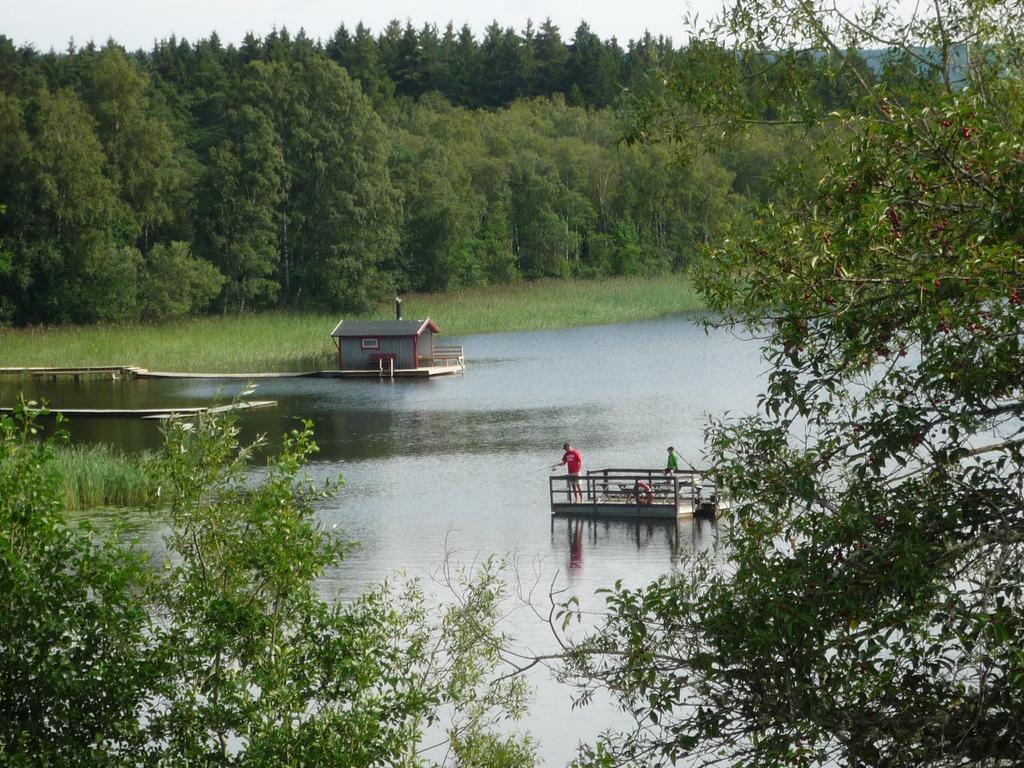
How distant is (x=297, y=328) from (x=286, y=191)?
1088 cm

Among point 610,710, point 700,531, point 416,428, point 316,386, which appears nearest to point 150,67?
point 316,386

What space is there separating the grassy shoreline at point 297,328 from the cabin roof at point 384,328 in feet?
7.43

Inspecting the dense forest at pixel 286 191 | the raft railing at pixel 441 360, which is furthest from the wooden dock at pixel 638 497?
the raft railing at pixel 441 360

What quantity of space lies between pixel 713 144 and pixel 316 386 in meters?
42.2

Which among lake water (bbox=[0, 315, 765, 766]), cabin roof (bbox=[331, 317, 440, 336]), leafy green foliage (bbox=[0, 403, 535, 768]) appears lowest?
lake water (bbox=[0, 315, 765, 766])

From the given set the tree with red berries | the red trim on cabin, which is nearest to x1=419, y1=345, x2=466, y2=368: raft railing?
the red trim on cabin

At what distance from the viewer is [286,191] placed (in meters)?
75.7

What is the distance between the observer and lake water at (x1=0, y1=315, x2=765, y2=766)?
77.1 ft

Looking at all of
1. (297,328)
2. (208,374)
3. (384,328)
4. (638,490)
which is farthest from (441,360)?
(638,490)

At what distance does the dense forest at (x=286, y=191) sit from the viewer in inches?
2603

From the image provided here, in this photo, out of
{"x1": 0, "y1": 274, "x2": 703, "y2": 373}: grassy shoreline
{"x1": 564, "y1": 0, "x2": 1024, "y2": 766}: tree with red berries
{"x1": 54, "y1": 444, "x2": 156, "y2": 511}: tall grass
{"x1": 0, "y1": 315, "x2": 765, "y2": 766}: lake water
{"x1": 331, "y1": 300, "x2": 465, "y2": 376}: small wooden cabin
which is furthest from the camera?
{"x1": 0, "y1": 274, "x2": 703, "y2": 373}: grassy shoreline

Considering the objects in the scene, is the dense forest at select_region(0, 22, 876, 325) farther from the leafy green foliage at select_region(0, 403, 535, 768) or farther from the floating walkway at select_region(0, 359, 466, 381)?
the leafy green foliage at select_region(0, 403, 535, 768)

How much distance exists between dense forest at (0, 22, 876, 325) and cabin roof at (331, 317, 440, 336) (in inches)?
491

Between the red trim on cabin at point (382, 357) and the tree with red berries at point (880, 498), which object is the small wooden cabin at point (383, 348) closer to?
the red trim on cabin at point (382, 357)
